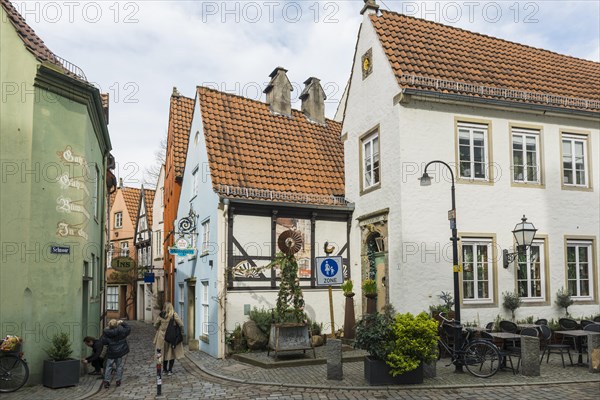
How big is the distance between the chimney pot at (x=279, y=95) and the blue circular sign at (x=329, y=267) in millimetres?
9497

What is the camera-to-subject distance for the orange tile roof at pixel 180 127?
24703 millimetres

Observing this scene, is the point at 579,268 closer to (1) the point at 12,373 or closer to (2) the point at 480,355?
(2) the point at 480,355

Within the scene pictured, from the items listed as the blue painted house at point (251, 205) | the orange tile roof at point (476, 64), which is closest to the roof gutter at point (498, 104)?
the orange tile roof at point (476, 64)

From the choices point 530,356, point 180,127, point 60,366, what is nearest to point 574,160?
point 530,356

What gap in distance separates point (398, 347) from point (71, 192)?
7882mm

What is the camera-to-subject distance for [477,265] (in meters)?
15.6

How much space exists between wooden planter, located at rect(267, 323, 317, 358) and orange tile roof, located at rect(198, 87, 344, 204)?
14.4ft

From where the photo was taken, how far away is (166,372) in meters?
14.1

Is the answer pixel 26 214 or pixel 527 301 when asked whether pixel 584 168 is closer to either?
pixel 527 301

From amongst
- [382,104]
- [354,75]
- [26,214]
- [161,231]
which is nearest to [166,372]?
[26,214]

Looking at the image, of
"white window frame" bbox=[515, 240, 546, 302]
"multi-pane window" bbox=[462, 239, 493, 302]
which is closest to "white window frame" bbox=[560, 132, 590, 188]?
"white window frame" bbox=[515, 240, 546, 302]

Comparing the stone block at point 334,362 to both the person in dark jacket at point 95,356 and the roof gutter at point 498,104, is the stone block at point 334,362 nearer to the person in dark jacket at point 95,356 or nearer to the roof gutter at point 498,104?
the person in dark jacket at point 95,356

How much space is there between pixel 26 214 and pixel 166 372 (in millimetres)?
4835

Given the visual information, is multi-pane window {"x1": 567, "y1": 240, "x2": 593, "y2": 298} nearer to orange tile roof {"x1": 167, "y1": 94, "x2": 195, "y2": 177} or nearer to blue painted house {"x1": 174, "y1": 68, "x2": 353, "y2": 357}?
blue painted house {"x1": 174, "y1": 68, "x2": 353, "y2": 357}
